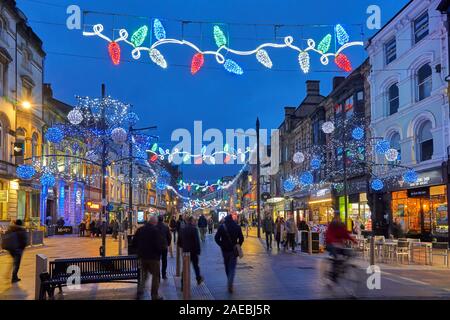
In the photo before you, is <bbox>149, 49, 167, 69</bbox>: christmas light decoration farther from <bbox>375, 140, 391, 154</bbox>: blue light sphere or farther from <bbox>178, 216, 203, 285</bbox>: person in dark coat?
<bbox>375, 140, 391, 154</bbox>: blue light sphere

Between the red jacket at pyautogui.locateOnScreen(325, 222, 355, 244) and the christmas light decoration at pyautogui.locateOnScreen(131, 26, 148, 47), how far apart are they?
22.9 feet

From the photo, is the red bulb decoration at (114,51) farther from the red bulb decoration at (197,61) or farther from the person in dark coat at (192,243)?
the person in dark coat at (192,243)

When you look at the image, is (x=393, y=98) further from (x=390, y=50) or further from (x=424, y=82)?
(x=424, y=82)

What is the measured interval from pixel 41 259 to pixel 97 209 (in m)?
47.9

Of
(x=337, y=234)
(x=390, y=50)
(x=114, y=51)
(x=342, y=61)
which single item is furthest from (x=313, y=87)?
(x=337, y=234)

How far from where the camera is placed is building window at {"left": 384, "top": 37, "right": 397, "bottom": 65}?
32125 mm

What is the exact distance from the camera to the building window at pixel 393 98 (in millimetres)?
32125

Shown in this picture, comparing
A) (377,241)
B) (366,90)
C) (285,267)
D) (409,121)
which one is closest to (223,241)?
(285,267)

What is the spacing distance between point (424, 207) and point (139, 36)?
20.3m

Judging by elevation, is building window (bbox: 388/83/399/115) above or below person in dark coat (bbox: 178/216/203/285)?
above

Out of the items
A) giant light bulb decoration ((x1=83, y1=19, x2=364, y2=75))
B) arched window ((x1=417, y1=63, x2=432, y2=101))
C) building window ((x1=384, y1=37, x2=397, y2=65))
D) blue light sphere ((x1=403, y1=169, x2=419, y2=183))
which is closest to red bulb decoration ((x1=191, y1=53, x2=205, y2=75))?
giant light bulb decoration ((x1=83, y1=19, x2=364, y2=75))

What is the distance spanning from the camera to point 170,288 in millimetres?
13500

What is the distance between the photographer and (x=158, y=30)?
14594mm
